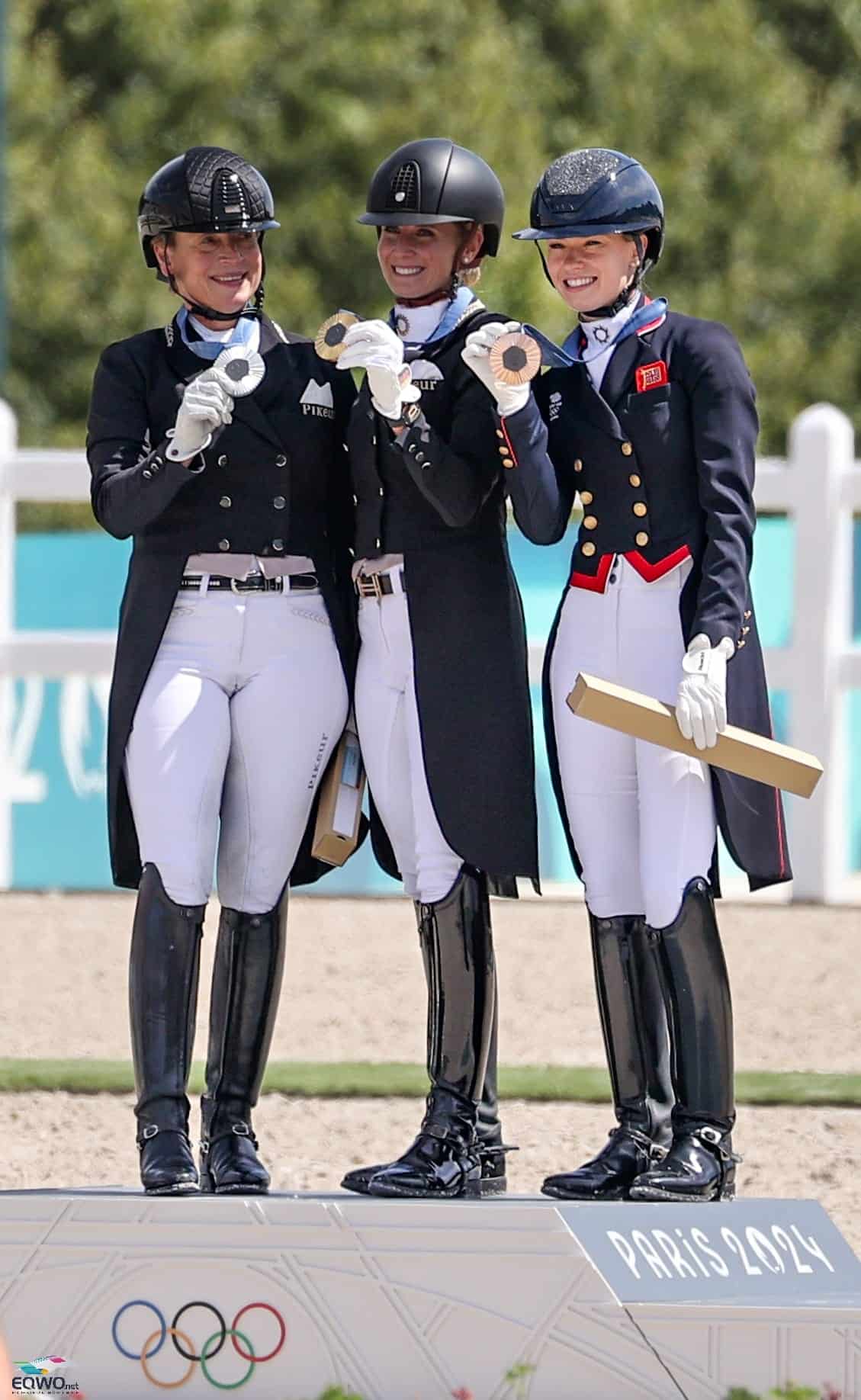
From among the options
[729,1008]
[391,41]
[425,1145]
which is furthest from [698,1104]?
[391,41]

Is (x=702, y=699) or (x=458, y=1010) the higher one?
(x=702, y=699)

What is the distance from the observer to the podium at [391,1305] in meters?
4.39

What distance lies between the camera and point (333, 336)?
4.82 meters

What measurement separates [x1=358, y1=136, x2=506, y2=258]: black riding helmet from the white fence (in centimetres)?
537

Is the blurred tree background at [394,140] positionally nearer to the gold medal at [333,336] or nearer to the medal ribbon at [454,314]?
the medal ribbon at [454,314]

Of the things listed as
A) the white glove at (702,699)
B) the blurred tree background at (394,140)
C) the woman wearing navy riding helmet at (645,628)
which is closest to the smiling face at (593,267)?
the woman wearing navy riding helmet at (645,628)

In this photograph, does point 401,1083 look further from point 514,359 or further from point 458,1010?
point 514,359

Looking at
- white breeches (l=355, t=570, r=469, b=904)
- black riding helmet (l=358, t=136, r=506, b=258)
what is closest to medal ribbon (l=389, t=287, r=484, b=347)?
black riding helmet (l=358, t=136, r=506, b=258)

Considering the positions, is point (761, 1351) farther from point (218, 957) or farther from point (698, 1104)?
point (218, 957)

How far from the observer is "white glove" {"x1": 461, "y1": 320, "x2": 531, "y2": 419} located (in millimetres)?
4707

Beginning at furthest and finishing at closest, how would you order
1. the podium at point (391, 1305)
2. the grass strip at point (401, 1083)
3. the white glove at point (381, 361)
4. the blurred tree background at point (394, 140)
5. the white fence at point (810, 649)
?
the blurred tree background at point (394, 140) → the white fence at point (810, 649) → the grass strip at point (401, 1083) → the white glove at point (381, 361) → the podium at point (391, 1305)

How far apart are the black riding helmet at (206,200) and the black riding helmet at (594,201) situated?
490 millimetres

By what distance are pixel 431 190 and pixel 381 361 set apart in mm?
384

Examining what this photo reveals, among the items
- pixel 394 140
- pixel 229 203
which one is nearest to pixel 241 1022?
pixel 229 203
